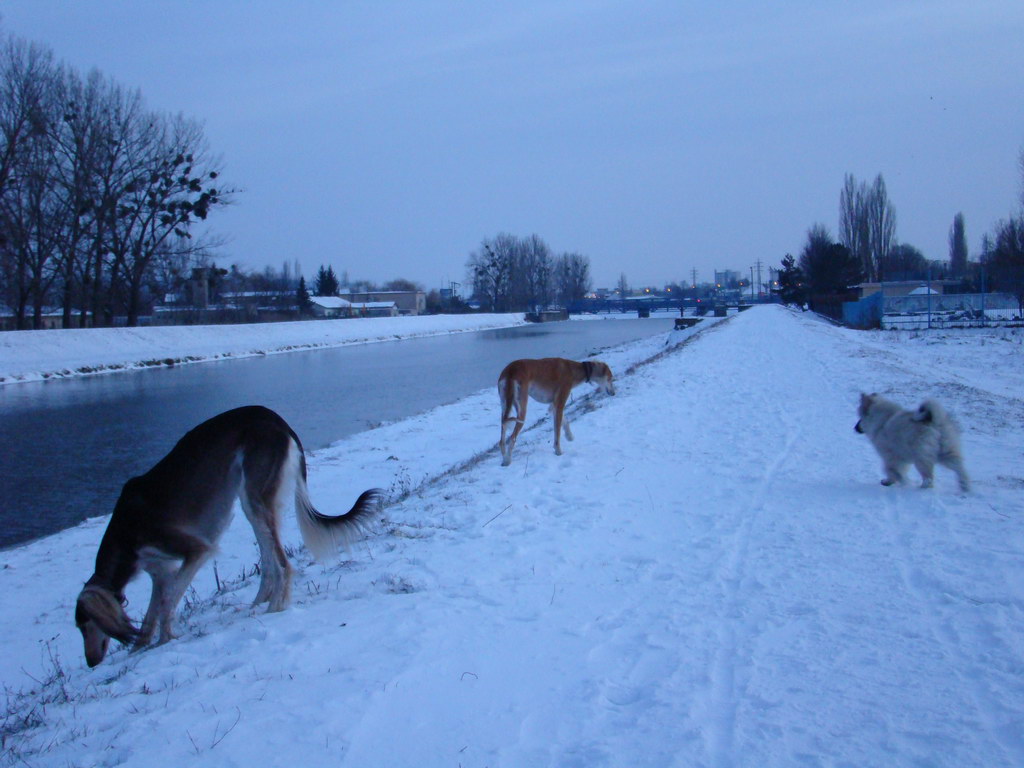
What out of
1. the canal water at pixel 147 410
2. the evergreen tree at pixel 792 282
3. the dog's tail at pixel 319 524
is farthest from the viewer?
the evergreen tree at pixel 792 282

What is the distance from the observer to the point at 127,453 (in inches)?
563

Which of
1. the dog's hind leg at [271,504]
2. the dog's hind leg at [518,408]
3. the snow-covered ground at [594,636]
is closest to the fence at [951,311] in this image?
the snow-covered ground at [594,636]

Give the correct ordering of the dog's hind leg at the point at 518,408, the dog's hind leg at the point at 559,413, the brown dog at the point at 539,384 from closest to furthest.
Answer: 1. the dog's hind leg at the point at 518,408
2. the brown dog at the point at 539,384
3. the dog's hind leg at the point at 559,413

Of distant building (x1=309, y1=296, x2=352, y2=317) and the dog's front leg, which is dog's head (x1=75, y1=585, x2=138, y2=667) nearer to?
the dog's front leg

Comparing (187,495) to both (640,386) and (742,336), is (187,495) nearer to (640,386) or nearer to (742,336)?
(640,386)

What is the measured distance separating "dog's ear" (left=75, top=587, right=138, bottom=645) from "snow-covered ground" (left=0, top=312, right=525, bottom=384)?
31.1 metres

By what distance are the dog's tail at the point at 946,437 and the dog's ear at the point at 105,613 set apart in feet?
23.5

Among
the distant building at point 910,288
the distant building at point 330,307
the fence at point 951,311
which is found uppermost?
the distant building at point 330,307

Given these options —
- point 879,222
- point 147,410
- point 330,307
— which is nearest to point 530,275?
point 330,307

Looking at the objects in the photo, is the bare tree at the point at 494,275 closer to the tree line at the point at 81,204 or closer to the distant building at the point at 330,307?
the distant building at the point at 330,307

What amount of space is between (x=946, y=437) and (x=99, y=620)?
7476 mm

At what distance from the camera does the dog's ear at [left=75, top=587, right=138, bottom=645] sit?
180 inches

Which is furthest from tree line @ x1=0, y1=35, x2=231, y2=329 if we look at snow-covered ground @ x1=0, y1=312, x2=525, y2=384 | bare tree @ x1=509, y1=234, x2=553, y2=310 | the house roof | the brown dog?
bare tree @ x1=509, y1=234, x2=553, y2=310

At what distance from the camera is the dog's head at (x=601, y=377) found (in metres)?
11.2
